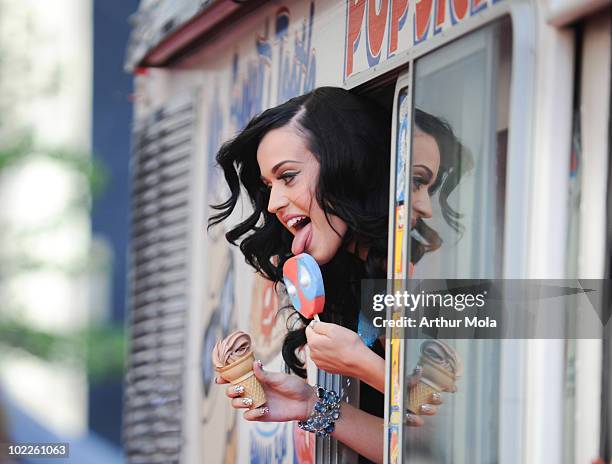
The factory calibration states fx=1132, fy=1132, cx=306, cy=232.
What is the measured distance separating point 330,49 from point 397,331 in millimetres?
740

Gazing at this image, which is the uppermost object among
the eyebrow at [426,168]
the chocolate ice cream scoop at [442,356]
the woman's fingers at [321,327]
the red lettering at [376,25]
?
the red lettering at [376,25]

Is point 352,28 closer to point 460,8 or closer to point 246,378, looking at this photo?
point 460,8

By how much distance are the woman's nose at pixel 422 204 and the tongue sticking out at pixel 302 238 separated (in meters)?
0.39

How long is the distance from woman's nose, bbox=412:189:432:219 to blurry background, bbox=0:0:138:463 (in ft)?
17.0

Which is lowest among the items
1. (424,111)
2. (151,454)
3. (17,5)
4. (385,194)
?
(151,454)

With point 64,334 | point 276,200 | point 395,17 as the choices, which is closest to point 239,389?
point 276,200

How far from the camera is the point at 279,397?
2.69 meters

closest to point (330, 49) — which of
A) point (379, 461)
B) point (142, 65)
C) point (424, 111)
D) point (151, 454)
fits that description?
point (424, 111)

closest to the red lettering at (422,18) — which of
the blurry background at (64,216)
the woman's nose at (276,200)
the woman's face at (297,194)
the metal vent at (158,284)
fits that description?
the woman's face at (297,194)

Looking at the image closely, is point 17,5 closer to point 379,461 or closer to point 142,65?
point 142,65

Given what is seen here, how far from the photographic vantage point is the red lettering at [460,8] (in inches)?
84.0

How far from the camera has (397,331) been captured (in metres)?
2.30

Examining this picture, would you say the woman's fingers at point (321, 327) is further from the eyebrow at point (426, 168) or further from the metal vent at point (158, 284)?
the metal vent at point (158, 284)

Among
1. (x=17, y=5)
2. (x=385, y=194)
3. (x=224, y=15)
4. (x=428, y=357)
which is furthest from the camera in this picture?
(x=17, y=5)
